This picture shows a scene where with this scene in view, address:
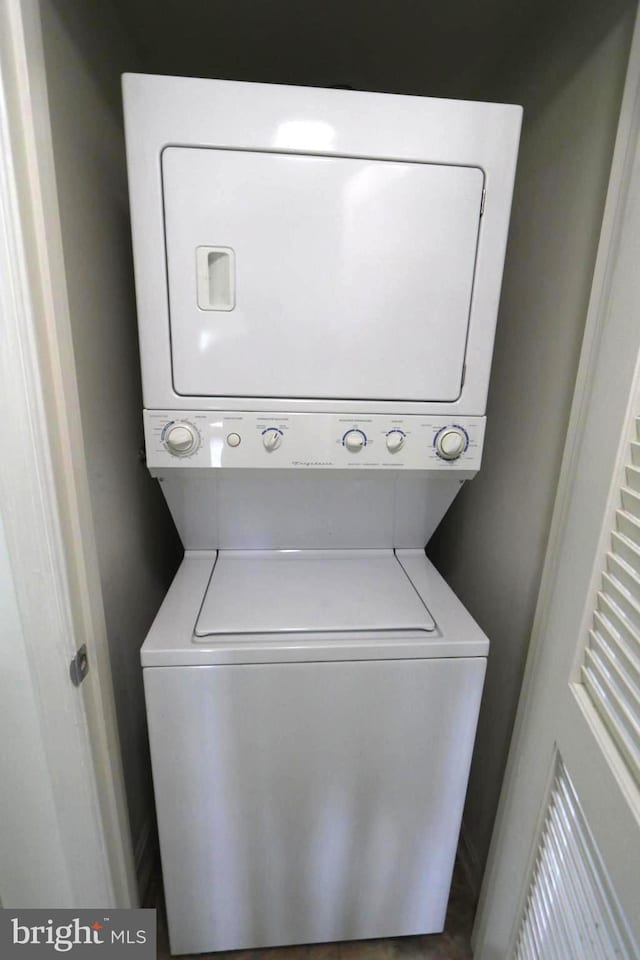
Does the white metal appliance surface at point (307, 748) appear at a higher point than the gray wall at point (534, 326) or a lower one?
lower

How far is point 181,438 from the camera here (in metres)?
1.02

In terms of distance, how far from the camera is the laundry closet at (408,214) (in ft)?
3.25

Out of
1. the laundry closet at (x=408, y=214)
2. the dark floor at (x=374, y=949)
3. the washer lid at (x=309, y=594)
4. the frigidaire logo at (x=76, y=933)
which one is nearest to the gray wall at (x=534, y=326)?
the laundry closet at (x=408, y=214)

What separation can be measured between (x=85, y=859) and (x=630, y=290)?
5.04 feet

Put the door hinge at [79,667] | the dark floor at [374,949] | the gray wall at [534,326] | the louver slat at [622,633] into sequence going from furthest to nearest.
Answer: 1. the dark floor at [374,949]
2. the gray wall at [534,326]
3. the door hinge at [79,667]
4. the louver slat at [622,633]

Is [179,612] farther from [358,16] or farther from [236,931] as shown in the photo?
[358,16]

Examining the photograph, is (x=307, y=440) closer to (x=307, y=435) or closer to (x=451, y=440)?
(x=307, y=435)

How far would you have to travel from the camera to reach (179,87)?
34.4 inches

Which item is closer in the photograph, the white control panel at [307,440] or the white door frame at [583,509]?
the white door frame at [583,509]

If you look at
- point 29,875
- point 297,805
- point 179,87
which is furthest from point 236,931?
point 179,87

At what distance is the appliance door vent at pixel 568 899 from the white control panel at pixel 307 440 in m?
0.68

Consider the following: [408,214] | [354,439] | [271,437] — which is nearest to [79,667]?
[271,437]

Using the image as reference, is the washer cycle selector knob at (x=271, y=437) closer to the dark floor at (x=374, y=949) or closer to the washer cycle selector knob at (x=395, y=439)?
the washer cycle selector knob at (x=395, y=439)

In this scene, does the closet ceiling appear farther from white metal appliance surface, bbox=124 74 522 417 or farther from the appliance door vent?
the appliance door vent
